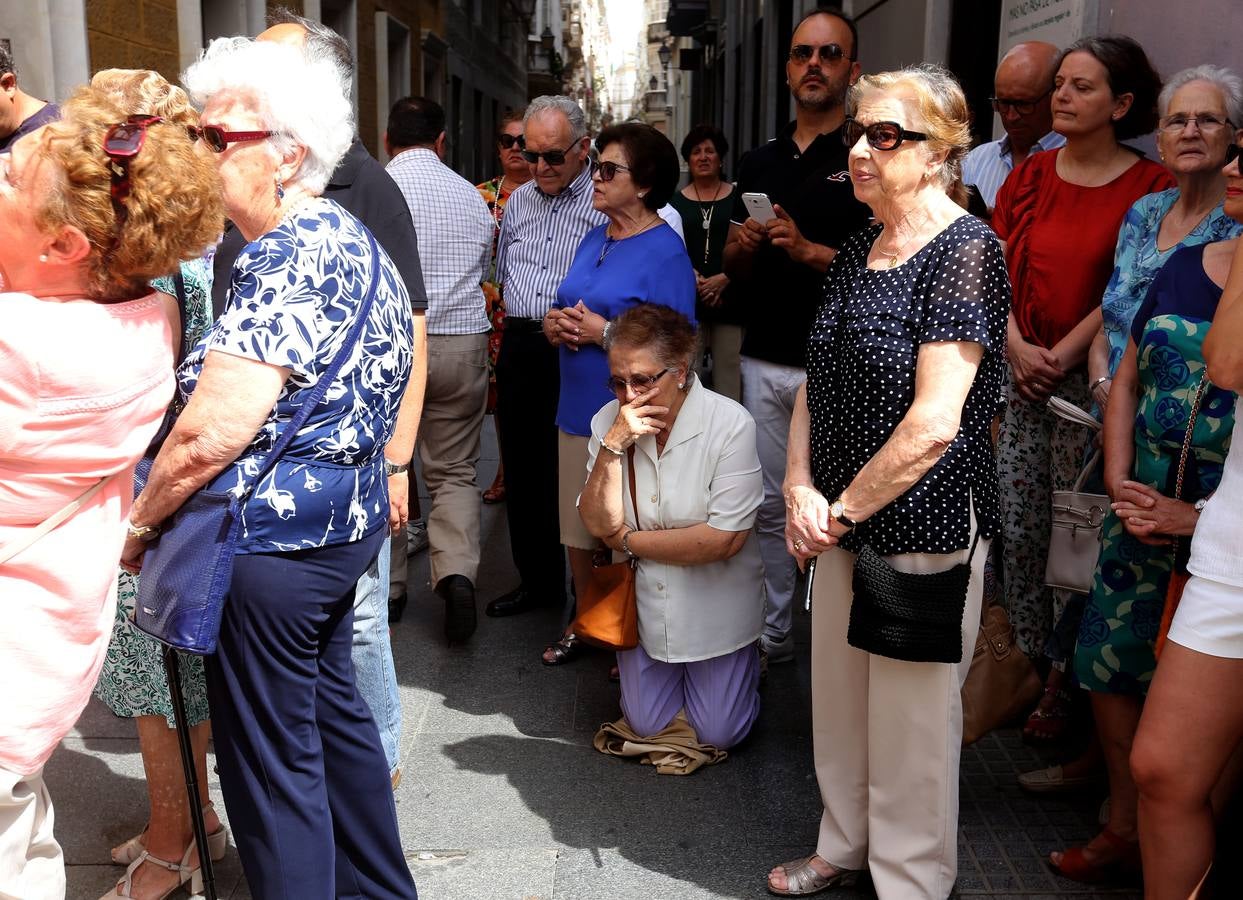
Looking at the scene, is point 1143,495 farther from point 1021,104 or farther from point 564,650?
point 564,650

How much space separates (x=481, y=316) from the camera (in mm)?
5102

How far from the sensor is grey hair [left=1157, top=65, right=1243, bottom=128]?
123 inches

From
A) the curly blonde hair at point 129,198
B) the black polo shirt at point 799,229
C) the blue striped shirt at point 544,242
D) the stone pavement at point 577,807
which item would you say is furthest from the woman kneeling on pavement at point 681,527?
the curly blonde hair at point 129,198

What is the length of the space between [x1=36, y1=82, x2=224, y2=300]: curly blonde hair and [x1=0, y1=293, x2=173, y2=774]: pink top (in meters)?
0.08

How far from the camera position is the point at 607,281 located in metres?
4.26

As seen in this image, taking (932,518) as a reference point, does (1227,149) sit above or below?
above

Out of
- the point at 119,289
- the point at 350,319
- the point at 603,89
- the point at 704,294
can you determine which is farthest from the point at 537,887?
the point at 603,89

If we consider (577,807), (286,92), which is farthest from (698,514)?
(286,92)

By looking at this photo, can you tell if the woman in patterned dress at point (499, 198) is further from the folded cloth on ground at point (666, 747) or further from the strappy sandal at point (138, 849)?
the strappy sandal at point (138, 849)

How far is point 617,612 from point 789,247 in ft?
4.61

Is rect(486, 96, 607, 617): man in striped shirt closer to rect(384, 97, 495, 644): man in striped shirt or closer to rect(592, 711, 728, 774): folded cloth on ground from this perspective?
rect(384, 97, 495, 644): man in striped shirt

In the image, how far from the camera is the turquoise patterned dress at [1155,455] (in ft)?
8.84

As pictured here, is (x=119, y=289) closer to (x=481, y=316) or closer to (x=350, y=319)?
(x=350, y=319)

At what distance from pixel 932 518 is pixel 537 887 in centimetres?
138
